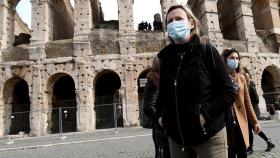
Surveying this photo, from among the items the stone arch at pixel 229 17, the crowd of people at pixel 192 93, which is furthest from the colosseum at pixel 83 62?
the crowd of people at pixel 192 93

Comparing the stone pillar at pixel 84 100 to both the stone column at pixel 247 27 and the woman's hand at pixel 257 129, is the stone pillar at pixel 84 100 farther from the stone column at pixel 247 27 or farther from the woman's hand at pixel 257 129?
the woman's hand at pixel 257 129

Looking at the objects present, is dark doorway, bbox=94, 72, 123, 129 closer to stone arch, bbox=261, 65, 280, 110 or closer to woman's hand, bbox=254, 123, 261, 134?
stone arch, bbox=261, 65, 280, 110

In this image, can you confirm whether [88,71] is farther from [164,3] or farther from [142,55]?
[164,3]

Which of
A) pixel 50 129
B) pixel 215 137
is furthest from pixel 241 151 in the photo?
pixel 50 129

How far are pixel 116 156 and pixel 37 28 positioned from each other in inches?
516

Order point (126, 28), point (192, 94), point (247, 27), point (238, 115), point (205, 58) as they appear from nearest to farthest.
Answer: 1. point (192, 94)
2. point (205, 58)
3. point (238, 115)
4. point (126, 28)
5. point (247, 27)

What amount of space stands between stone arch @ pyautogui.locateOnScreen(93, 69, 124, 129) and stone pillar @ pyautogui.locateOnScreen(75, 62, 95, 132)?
368mm

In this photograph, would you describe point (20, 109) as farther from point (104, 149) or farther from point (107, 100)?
point (104, 149)

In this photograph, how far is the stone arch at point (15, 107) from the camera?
50.8ft

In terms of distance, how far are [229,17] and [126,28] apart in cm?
792

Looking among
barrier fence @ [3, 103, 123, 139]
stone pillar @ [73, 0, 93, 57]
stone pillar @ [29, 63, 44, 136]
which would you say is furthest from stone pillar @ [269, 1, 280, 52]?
stone pillar @ [29, 63, 44, 136]

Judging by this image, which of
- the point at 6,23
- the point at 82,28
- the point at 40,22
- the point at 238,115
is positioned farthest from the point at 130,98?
the point at 238,115

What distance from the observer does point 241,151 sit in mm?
3203

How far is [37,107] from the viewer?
16156mm
